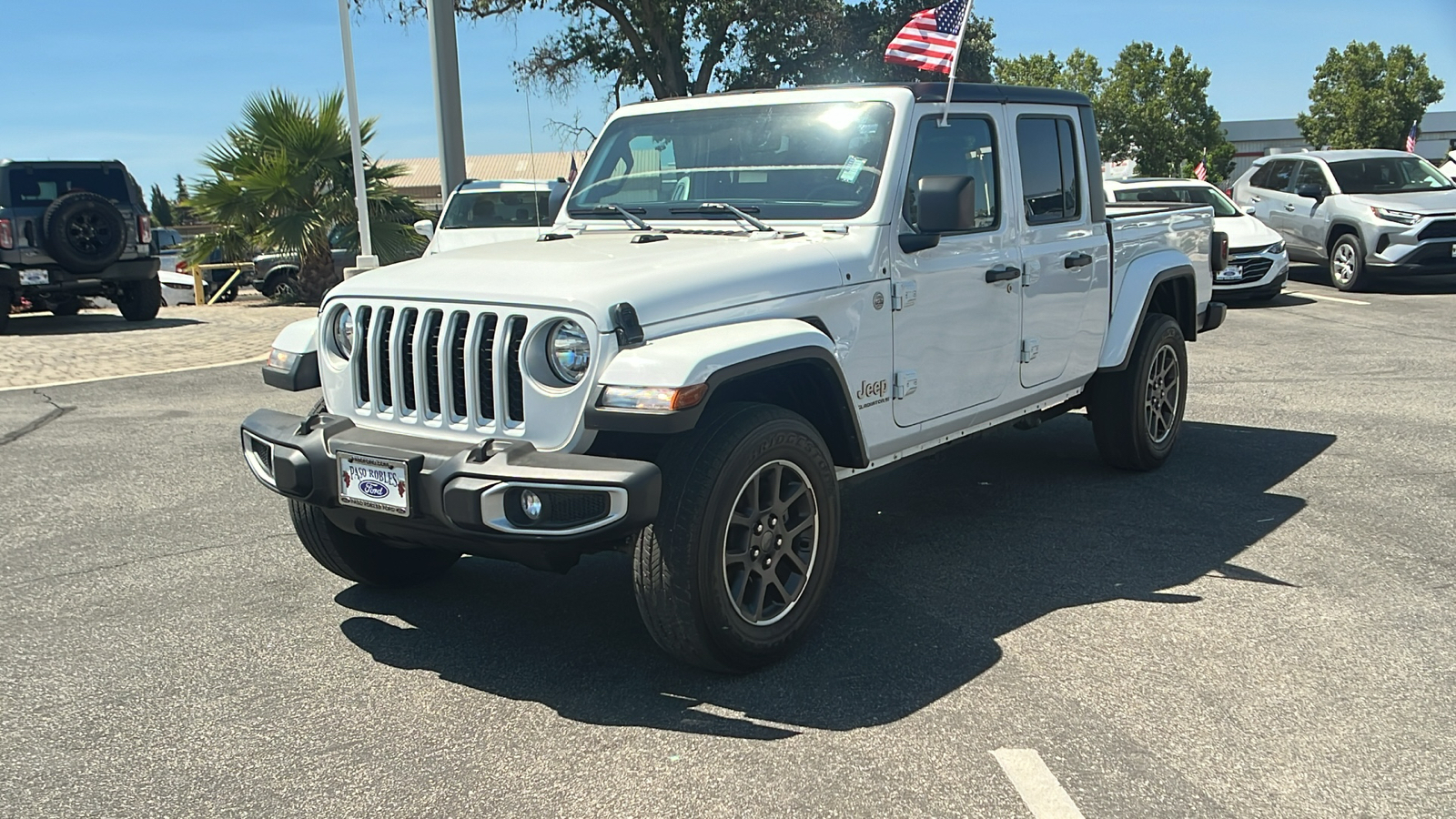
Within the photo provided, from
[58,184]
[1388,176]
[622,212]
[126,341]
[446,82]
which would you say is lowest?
[126,341]

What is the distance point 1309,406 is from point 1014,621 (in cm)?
513

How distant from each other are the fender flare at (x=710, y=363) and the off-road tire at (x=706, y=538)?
0.47 feet

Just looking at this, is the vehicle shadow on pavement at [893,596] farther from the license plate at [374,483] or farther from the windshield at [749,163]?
the windshield at [749,163]

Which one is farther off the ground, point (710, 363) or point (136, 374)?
point (710, 363)

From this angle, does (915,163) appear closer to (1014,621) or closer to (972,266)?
(972,266)

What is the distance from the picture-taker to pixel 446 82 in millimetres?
14203

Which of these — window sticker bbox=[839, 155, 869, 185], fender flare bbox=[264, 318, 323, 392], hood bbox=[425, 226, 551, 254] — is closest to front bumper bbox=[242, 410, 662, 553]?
fender flare bbox=[264, 318, 323, 392]

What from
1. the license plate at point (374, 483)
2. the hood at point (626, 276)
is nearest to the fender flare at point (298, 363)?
the hood at point (626, 276)

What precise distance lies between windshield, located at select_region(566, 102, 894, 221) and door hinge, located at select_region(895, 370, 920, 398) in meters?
0.64

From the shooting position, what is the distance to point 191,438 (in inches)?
318

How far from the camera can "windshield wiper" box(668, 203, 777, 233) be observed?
4680mm

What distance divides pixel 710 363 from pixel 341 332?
151 cm

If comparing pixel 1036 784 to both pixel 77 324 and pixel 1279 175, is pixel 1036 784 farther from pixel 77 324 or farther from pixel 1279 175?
pixel 1279 175

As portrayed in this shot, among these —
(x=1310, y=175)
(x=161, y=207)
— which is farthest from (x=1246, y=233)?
(x=161, y=207)
